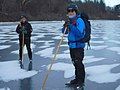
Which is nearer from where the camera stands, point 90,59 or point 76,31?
point 76,31

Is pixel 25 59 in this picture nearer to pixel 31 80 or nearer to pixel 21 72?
pixel 21 72

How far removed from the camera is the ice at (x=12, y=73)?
359 inches

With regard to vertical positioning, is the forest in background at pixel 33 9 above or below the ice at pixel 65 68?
below

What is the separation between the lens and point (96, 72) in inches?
387

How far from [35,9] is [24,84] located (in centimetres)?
8177

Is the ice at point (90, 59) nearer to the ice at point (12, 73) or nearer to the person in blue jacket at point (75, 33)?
the ice at point (12, 73)

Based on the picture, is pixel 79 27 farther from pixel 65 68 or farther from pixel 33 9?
pixel 33 9

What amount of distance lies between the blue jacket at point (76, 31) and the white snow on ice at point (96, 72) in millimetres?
1340

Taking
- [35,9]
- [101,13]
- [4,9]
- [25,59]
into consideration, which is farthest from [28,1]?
[25,59]

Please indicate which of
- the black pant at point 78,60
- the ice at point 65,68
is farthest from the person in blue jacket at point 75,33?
the ice at point 65,68

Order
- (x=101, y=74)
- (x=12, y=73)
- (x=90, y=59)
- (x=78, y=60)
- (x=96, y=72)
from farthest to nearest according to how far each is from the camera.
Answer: (x=90, y=59) < (x=96, y=72) < (x=12, y=73) < (x=101, y=74) < (x=78, y=60)

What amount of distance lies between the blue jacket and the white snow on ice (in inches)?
52.7

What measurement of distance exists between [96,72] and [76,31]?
246cm

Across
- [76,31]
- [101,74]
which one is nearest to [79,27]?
[76,31]
